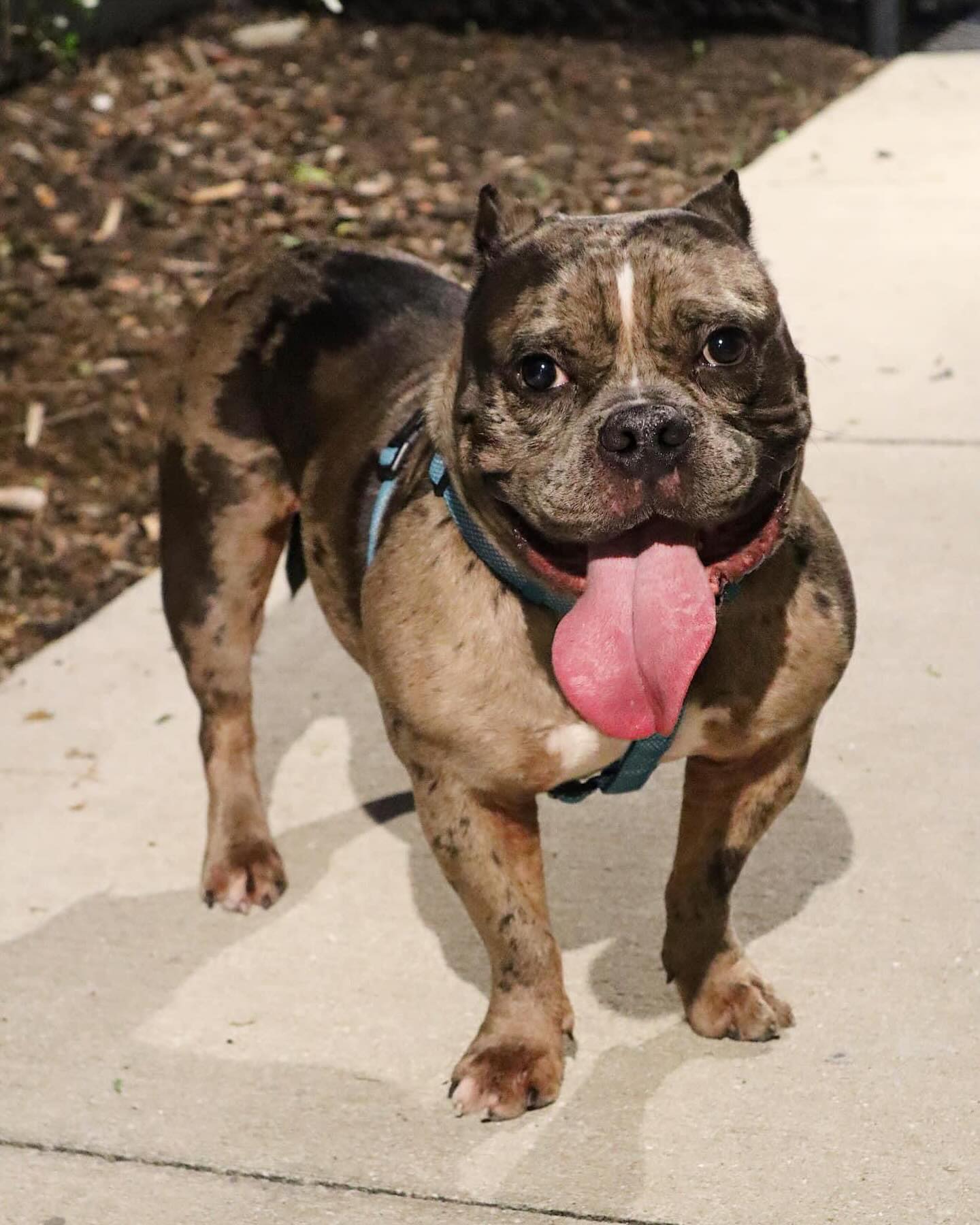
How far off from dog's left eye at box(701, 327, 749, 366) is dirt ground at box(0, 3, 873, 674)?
3.42 metres

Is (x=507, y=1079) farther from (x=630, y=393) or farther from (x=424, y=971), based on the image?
(x=630, y=393)

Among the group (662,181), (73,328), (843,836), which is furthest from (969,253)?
(843,836)

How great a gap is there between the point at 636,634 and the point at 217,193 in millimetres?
6859

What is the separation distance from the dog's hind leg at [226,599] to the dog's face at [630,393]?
1.22 metres

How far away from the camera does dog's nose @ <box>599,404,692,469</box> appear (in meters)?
3.07

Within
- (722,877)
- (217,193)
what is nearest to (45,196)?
(217,193)

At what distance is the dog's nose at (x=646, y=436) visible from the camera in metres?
3.07

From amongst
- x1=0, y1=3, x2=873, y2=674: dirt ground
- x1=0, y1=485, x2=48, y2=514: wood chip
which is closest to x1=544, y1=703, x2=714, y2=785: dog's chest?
x1=0, y1=3, x2=873, y2=674: dirt ground

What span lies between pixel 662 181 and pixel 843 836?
5.91 m

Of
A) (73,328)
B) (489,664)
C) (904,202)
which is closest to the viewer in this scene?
(489,664)

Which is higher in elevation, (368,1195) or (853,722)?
(368,1195)

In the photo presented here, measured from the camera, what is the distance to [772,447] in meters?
3.25

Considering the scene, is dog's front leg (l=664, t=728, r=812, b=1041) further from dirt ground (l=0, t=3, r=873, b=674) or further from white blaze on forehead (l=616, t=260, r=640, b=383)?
dirt ground (l=0, t=3, r=873, b=674)

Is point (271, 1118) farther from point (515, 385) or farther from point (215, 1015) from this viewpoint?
point (515, 385)
